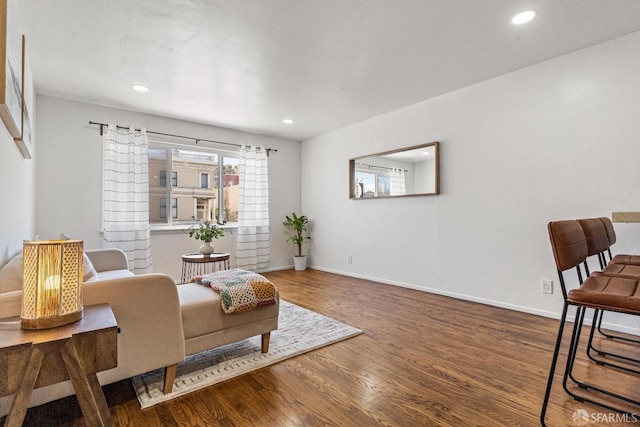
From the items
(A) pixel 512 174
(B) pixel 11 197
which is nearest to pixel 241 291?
(B) pixel 11 197

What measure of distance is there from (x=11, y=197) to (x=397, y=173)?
3.72m

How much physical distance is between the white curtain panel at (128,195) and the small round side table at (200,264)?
0.46m

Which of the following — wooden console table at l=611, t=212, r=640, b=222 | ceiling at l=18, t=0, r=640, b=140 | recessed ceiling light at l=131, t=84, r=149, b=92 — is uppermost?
ceiling at l=18, t=0, r=640, b=140

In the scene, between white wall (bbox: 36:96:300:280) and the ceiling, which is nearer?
the ceiling

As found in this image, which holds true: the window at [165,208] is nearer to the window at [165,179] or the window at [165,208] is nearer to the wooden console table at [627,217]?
the window at [165,179]

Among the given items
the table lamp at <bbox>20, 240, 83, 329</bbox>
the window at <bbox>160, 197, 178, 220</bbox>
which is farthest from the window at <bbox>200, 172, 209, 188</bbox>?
the table lamp at <bbox>20, 240, 83, 329</bbox>

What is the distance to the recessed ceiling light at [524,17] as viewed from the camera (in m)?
2.12

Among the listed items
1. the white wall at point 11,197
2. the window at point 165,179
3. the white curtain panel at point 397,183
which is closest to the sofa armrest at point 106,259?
the white wall at point 11,197

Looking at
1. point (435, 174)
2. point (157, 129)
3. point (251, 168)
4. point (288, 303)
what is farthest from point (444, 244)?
point (157, 129)

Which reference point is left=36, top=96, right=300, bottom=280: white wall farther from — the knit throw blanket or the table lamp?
the table lamp

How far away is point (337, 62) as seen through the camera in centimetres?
281

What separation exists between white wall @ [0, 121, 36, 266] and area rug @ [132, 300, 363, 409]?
1.08m

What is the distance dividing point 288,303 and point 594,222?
266cm

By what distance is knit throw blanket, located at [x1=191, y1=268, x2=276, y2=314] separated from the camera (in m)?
1.91
